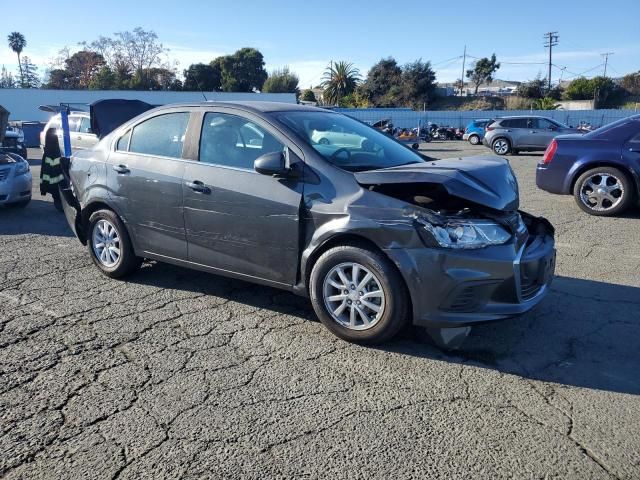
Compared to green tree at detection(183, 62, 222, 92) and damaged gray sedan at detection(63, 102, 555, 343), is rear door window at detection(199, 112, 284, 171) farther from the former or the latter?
green tree at detection(183, 62, 222, 92)

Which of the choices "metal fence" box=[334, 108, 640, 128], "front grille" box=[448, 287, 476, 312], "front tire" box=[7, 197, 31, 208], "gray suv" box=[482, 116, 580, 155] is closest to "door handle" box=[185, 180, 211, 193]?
"front grille" box=[448, 287, 476, 312]

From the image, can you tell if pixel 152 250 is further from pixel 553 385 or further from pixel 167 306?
pixel 553 385

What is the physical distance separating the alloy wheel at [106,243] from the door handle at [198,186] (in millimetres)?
1125

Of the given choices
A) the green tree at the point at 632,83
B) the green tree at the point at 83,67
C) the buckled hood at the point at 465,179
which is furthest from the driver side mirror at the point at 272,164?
the green tree at the point at 83,67

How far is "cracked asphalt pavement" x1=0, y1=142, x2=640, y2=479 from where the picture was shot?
8.55ft

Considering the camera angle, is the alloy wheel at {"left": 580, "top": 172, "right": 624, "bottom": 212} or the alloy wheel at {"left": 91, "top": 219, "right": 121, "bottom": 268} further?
the alloy wheel at {"left": 580, "top": 172, "right": 624, "bottom": 212}

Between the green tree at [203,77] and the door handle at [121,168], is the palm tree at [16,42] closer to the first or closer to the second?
the green tree at [203,77]

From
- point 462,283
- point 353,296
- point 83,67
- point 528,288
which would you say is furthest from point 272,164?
point 83,67

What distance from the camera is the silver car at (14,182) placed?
903 cm

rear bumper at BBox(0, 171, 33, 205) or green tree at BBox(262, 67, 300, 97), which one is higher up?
green tree at BBox(262, 67, 300, 97)

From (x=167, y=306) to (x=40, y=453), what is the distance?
2039mm

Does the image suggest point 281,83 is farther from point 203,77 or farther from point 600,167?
point 600,167

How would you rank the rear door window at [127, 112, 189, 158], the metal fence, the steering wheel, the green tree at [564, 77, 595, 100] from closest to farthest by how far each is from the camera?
the steering wheel < the rear door window at [127, 112, 189, 158] < the metal fence < the green tree at [564, 77, 595, 100]

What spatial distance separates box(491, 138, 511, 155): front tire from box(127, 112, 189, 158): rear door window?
19375 mm
